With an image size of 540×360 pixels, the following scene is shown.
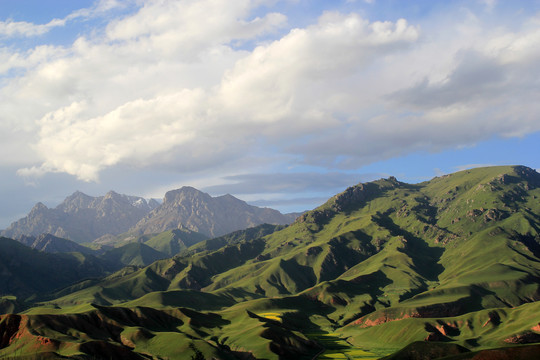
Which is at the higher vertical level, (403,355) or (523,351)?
(523,351)

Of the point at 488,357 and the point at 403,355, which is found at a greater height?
the point at 488,357

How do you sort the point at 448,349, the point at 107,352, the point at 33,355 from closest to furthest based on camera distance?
the point at 448,349 < the point at 33,355 < the point at 107,352

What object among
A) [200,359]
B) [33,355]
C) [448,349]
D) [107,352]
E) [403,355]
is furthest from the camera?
[107,352]

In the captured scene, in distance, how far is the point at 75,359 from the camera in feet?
558

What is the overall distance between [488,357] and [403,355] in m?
43.7

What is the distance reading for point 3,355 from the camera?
198250 mm

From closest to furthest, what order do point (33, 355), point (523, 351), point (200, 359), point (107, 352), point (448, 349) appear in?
point (523, 351)
point (200, 359)
point (448, 349)
point (33, 355)
point (107, 352)

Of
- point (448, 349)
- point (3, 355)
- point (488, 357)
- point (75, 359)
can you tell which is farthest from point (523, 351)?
point (3, 355)

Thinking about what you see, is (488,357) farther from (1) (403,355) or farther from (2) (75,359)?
(2) (75,359)

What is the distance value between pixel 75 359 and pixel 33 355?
71.8 ft

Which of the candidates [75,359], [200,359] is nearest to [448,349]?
[200,359]

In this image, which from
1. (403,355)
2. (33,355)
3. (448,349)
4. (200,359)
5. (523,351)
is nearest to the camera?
(523,351)

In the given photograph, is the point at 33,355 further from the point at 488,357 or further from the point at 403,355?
the point at 488,357

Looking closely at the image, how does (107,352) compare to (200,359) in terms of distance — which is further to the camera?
(107,352)
